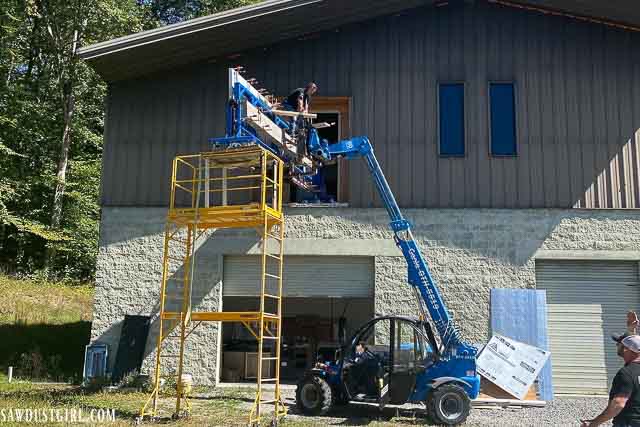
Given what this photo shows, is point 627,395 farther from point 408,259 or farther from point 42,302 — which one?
point 42,302

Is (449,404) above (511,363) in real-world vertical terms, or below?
below

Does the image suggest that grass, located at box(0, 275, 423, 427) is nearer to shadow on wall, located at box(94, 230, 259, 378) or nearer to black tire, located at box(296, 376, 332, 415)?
black tire, located at box(296, 376, 332, 415)

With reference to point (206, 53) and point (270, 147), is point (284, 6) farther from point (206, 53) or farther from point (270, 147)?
point (270, 147)

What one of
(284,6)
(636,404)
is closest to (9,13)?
(284,6)

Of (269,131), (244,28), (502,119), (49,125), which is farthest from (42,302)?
(502,119)

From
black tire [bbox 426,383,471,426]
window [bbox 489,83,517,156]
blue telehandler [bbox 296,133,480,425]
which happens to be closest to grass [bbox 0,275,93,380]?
blue telehandler [bbox 296,133,480,425]

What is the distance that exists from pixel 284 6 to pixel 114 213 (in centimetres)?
624

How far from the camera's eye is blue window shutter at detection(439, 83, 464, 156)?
48.7ft

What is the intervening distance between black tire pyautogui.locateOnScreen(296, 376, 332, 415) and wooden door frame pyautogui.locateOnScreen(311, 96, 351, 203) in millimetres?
5042

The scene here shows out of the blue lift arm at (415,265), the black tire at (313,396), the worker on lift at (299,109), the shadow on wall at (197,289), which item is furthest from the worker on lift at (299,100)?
the black tire at (313,396)

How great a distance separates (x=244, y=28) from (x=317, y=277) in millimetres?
5970

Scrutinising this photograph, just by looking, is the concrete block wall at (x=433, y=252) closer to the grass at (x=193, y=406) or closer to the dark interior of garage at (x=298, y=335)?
the dark interior of garage at (x=298, y=335)

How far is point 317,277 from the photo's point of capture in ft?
48.7

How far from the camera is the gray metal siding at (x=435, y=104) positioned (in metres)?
14.6
